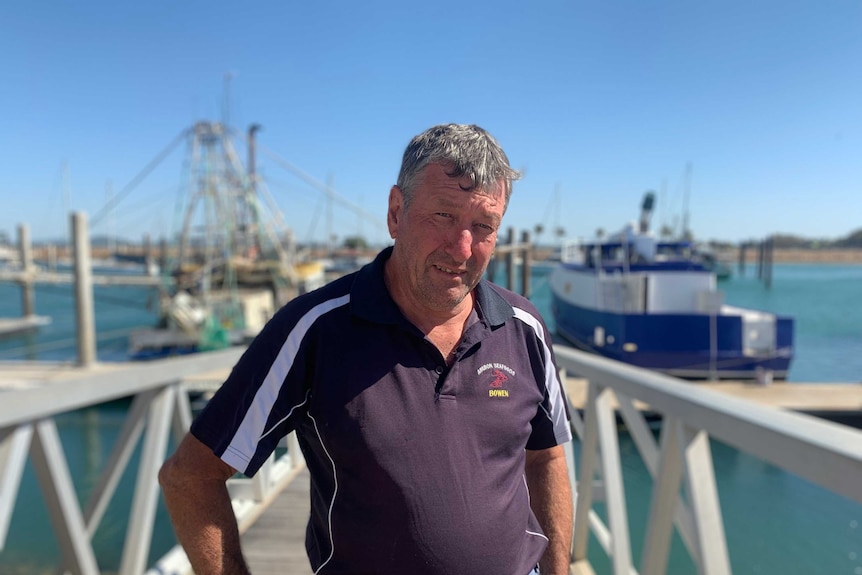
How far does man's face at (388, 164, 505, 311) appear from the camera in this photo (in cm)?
132

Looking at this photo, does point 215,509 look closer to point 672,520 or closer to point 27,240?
point 672,520

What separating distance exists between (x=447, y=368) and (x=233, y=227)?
983 inches

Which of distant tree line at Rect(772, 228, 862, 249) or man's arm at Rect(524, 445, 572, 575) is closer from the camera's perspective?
man's arm at Rect(524, 445, 572, 575)

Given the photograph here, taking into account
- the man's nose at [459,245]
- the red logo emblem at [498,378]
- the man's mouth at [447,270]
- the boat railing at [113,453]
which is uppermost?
the man's nose at [459,245]

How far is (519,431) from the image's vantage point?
1385 mm

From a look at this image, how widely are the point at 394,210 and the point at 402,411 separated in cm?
52

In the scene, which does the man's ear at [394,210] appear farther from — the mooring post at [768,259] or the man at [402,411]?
the mooring post at [768,259]

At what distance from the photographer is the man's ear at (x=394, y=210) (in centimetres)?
139

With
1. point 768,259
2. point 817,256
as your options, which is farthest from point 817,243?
point 768,259

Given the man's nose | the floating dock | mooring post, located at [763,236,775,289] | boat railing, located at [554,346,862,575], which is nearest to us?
boat railing, located at [554,346,862,575]

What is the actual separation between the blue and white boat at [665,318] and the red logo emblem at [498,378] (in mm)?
13661

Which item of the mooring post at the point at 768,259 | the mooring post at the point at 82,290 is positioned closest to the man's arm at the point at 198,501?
the mooring post at the point at 82,290

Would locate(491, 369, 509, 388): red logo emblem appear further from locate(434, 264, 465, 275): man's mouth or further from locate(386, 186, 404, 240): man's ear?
locate(386, 186, 404, 240): man's ear

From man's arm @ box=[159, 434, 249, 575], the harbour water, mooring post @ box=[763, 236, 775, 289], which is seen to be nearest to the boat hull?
the harbour water
